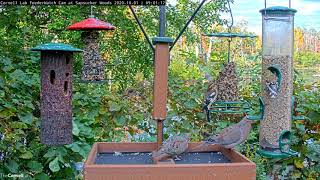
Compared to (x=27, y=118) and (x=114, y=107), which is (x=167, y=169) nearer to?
(x=27, y=118)

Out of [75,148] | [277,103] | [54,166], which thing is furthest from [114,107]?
[277,103]

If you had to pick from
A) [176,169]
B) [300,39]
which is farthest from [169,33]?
[300,39]

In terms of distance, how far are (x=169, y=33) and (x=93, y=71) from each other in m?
1.75

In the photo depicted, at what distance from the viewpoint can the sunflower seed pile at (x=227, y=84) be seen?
272 cm

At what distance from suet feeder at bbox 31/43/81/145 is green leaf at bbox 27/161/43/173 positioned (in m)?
0.61

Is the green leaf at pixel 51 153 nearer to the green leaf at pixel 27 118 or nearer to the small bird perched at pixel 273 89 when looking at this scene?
the green leaf at pixel 27 118

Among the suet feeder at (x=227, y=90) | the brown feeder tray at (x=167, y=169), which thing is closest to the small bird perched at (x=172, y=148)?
the brown feeder tray at (x=167, y=169)

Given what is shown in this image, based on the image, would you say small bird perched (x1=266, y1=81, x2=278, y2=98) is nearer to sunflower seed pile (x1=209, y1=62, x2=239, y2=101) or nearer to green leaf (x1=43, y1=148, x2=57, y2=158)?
sunflower seed pile (x1=209, y1=62, x2=239, y2=101)

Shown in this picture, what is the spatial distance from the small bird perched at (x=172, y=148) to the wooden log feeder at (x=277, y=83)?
66cm

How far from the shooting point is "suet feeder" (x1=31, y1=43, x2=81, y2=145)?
8.18 feet

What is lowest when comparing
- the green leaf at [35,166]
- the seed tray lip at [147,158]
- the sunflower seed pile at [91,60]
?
the green leaf at [35,166]

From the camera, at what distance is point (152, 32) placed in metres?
4.67

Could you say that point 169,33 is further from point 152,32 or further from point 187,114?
point 187,114

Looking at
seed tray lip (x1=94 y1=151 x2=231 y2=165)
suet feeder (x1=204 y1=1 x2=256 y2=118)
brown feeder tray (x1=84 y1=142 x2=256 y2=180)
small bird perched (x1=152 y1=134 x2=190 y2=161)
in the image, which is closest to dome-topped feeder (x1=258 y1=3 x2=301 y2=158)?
suet feeder (x1=204 y1=1 x2=256 y2=118)
